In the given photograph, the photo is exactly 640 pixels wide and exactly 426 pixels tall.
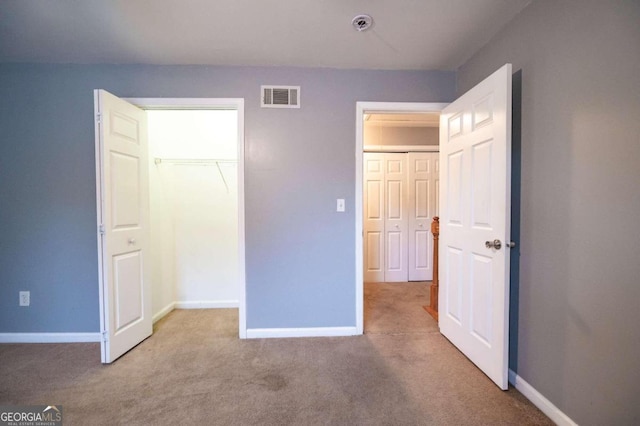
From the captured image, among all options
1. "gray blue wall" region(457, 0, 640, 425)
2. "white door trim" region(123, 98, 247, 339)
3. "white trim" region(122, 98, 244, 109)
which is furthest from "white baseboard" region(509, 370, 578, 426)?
"white trim" region(122, 98, 244, 109)

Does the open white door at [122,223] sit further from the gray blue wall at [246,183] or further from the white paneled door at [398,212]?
the white paneled door at [398,212]

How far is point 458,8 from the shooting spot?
1637mm

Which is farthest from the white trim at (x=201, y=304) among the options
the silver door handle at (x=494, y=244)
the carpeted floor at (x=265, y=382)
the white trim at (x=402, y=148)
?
the white trim at (x=402, y=148)

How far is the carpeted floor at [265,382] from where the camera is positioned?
1.45 m

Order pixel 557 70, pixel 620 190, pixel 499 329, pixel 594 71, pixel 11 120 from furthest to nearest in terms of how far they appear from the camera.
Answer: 1. pixel 11 120
2. pixel 499 329
3. pixel 557 70
4. pixel 594 71
5. pixel 620 190

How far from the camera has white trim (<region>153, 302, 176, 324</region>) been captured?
2.70 metres

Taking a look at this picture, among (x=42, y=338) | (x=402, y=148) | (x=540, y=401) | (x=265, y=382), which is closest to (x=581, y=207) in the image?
(x=540, y=401)

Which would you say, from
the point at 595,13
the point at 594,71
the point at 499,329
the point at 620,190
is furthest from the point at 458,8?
the point at 499,329

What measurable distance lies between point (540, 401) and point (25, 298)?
154 inches

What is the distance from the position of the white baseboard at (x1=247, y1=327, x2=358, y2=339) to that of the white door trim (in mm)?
105

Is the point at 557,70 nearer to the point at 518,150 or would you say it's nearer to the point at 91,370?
the point at 518,150

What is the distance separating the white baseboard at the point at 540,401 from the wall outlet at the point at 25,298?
3844mm

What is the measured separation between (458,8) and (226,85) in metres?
1.83
